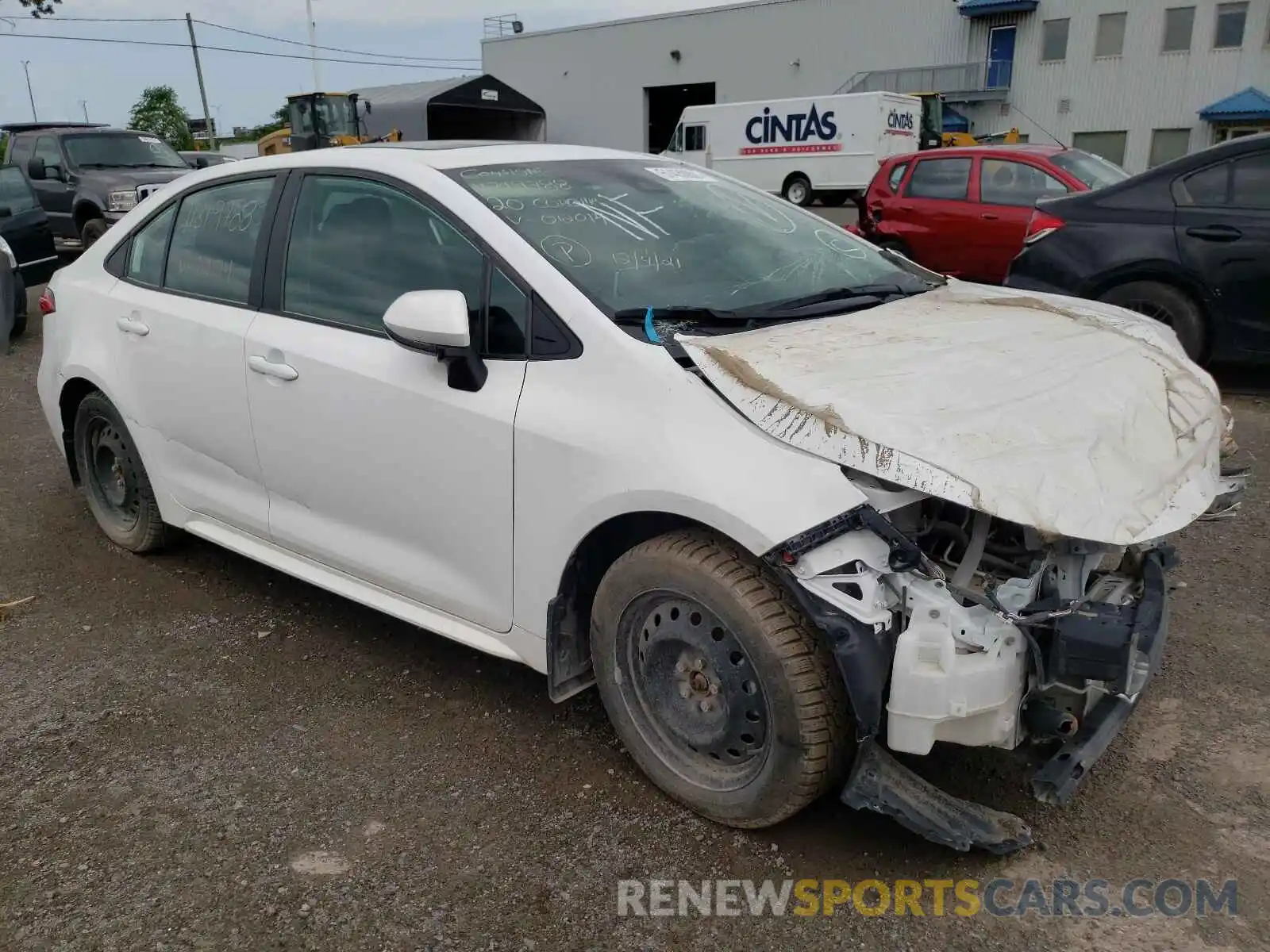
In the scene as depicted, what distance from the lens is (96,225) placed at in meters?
13.5

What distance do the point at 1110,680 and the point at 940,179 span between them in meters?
9.28

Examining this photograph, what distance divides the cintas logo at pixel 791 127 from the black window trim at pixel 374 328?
2423 cm

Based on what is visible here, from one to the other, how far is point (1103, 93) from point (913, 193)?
2894 cm

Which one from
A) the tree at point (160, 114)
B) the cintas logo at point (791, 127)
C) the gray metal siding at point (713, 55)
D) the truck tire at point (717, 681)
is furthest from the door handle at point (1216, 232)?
the tree at point (160, 114)

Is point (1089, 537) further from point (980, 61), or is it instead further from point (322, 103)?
point (980, 61)

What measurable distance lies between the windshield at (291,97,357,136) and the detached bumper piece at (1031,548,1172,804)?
30381mm

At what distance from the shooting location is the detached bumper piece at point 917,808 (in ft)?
7.71

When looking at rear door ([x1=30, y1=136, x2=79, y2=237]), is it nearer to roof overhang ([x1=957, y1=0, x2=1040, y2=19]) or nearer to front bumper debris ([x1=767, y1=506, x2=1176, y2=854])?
front bumper debris ([x1=767, y1=506, x2=1176, y2=854])

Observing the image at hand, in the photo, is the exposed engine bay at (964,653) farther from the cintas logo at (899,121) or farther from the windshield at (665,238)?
the cintas logo at (899,121)

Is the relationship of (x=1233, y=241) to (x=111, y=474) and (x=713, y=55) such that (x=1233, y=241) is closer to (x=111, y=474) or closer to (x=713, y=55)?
(x=111, y=474)

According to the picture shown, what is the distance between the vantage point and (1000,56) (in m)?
36.7

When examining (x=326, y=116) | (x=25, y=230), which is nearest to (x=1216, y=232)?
(x=25, y=230)

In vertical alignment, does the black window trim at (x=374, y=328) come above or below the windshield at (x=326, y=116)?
below

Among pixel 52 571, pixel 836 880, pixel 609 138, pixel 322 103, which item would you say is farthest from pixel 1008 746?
pixel 609 138
